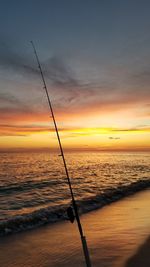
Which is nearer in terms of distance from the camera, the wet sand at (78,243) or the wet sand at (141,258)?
the wet sand at (141,258)

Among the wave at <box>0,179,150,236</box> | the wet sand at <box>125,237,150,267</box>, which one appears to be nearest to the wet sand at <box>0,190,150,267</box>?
the wet sand at <box>125,237,150,267</box>

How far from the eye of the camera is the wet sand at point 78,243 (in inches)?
245

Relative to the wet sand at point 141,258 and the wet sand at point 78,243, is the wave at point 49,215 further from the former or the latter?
the wet sand at point 141,258

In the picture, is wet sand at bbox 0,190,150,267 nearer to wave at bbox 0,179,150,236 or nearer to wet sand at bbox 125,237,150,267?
wet sand at bbox 125,237,150,267

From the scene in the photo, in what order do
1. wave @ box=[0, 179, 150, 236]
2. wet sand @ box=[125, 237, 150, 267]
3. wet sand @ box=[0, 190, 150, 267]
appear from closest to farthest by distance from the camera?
wet sand @ box=[125, 237, 150, 267]
wet sand @ box=[0, 190, 150, 267]
wave @ box=[0, 179, 150, 236]

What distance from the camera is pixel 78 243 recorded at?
7.36 metres

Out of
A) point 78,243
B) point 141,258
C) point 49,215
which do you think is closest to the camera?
point 141,258

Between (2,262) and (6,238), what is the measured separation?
6.71 feet

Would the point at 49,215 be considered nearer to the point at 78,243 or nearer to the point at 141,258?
the point at 78,243

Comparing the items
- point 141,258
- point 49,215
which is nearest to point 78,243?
point 141,258

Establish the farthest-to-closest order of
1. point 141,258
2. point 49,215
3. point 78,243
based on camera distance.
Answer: point 49,215 → point 78,243 → point 141,258

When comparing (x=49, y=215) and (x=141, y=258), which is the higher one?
(x=49, y=215)

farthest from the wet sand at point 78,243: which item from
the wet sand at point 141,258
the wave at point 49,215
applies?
the wave at point 49,215

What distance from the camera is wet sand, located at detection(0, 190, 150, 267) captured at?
245 inches
